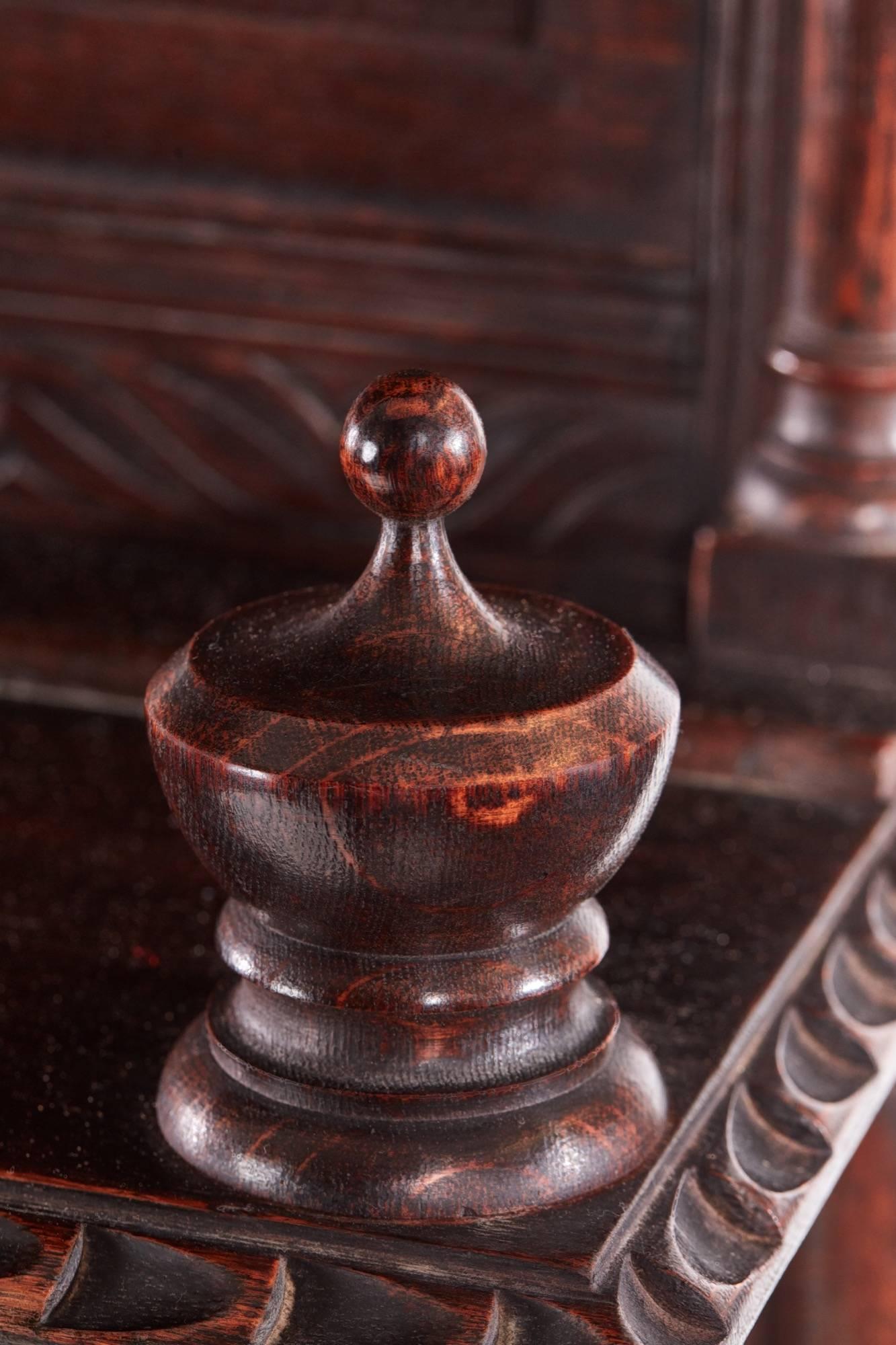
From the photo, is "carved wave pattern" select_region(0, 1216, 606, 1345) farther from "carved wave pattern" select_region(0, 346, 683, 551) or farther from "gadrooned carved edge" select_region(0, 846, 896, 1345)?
"carved wave pattern" select_region(0, 346, 683, 551)

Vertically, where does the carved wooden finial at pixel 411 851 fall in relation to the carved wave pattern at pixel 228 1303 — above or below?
above

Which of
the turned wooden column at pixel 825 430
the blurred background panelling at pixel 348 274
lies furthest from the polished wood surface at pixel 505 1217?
the blurred background panelling at pixel 348 274

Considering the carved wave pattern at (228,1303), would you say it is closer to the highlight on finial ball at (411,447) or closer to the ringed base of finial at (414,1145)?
the ringed base of finial at (414,1145)

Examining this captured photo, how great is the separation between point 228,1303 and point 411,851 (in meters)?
0.15

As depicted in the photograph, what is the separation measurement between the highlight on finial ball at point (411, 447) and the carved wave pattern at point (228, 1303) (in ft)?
0.77

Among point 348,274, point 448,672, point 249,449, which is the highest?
point 448,672

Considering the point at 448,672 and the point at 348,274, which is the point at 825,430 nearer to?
the point at 348,274

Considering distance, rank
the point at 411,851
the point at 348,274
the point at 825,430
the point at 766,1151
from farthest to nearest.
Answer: the point at 348,274, the point at 825,430, the point at 766,1151, the point at 411,851

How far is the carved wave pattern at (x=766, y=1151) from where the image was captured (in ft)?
2.13

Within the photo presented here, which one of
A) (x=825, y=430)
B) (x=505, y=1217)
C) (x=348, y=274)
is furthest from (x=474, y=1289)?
(x=348, y=274)

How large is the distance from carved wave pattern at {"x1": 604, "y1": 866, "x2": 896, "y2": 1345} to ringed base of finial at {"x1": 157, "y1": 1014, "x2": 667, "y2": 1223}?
29mm

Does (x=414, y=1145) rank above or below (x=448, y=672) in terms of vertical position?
below

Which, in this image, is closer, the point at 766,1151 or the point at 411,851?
the point at 411,851

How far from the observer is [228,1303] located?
65 cm
